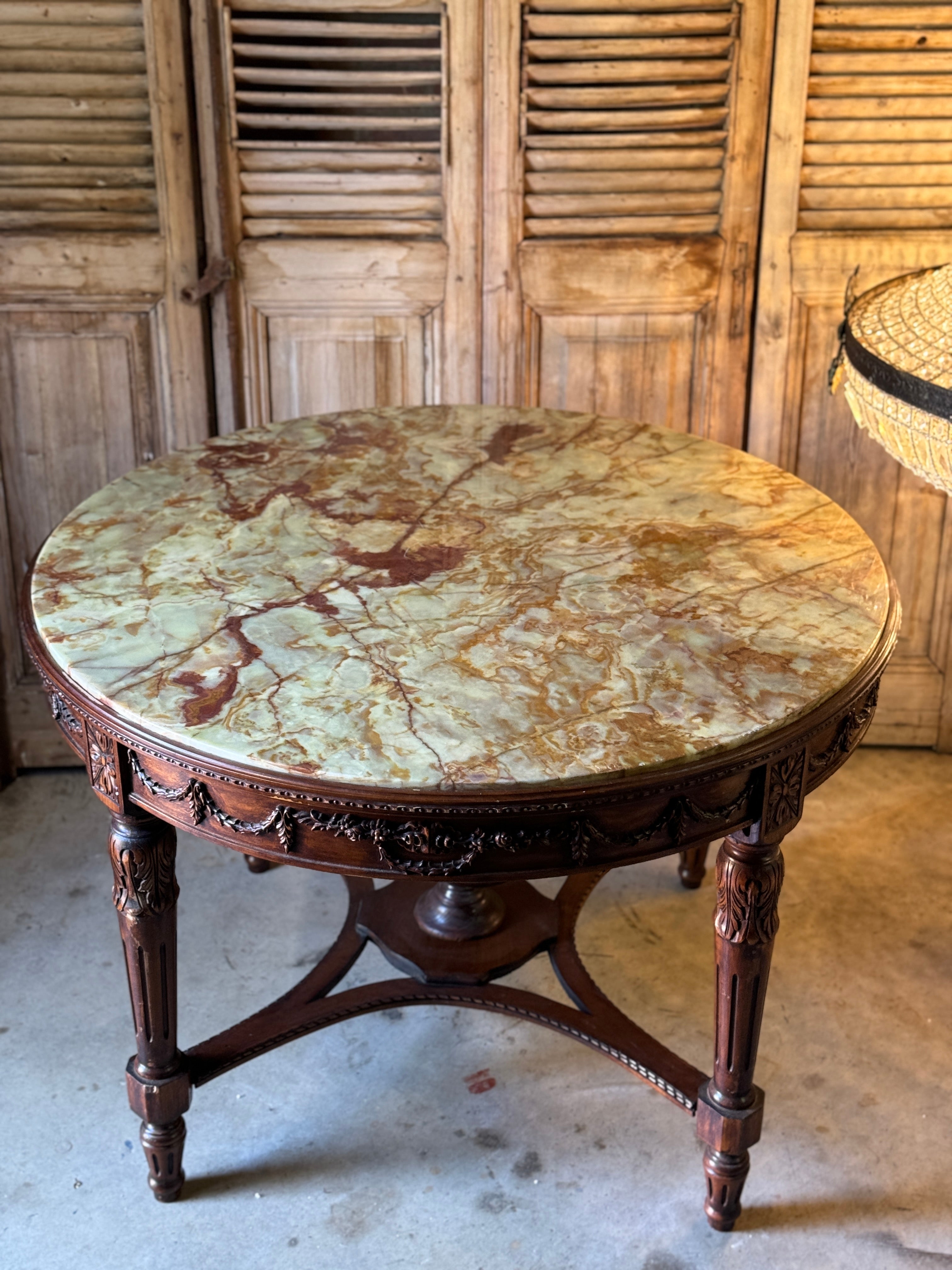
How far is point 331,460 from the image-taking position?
2328 mm

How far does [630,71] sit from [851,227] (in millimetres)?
574

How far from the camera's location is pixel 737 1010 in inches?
71.7

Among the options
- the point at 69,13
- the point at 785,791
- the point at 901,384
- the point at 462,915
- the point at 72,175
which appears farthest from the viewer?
the point at 72,175

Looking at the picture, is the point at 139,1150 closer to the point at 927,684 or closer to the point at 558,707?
the point at 558,707

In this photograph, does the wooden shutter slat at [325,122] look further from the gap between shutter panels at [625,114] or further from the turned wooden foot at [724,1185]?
the turned wooden foot at [724,1185]

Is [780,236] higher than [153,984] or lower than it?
higher

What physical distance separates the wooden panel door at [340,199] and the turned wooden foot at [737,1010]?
148 centimetres

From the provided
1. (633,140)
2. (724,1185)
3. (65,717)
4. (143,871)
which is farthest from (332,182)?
(724,1185)

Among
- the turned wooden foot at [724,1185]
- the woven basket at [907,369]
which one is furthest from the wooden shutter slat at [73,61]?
the turned wooden foot at [724,1185]

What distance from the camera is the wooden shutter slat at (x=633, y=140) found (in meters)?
2.68

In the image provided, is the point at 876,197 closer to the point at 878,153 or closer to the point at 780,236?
the point at 878,153

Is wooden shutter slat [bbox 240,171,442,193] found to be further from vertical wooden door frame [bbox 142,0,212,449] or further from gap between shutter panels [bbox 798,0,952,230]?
gap between shutter panels [bbox 798,0,952,230]

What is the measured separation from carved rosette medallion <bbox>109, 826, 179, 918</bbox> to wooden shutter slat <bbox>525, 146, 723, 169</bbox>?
5.36ft

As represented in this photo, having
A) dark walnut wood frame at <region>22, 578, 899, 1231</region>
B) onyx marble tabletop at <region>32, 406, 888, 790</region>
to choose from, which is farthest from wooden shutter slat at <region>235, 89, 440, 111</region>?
dark walnut wood frame at <region>22, 578, 899, 1231</region>
